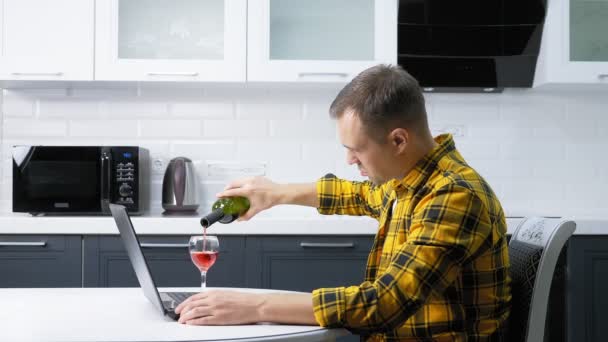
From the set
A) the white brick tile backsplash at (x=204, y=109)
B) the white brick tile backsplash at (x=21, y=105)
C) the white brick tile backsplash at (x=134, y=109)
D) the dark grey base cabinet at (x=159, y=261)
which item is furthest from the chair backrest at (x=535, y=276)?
the white brick tile backsplash at (x=21, y=105)

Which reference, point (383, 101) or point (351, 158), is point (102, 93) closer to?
point (351, 158)

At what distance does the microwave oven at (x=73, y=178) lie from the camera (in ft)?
10.2

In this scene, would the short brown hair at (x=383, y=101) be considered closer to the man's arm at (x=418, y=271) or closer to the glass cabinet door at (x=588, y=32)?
the man's arm at (x=418, y=271)

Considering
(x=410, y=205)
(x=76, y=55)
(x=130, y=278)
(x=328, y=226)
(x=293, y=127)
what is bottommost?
(x=130, y=278)

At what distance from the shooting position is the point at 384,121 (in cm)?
134

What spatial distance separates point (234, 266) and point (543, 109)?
180cm

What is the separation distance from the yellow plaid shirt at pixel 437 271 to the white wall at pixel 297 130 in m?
2.13

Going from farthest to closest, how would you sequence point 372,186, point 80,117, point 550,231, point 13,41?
1. point 80,117
2. point 13,41
3. point 372,186
4. point 550,231

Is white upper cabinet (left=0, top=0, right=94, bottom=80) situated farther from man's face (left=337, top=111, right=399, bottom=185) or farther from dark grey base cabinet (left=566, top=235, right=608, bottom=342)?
dark grey base cabinet (left=566, top=235, right=608, bottom=342)

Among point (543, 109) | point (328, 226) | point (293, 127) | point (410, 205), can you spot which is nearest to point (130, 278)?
point (328, 226)

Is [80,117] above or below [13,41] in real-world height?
below

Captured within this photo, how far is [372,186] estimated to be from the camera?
1.87 metres

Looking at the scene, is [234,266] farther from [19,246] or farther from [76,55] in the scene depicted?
[76,55]

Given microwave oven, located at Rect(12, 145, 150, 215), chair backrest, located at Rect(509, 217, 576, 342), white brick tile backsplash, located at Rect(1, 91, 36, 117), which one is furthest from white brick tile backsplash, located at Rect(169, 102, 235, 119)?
chair backrest, located at Rect(509, 217, 576, 342)
